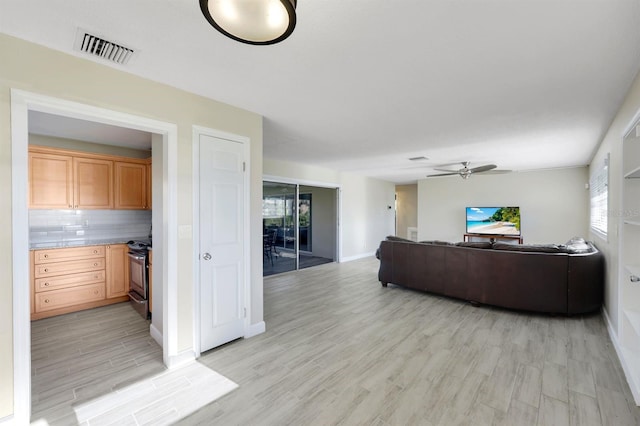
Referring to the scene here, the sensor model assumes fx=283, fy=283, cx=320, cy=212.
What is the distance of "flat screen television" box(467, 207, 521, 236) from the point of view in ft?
23.6

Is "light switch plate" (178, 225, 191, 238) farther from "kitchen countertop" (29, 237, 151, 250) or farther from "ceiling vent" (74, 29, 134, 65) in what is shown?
"kitchen countertop" (29, 237, 151, 250)

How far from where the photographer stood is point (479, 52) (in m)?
1.93

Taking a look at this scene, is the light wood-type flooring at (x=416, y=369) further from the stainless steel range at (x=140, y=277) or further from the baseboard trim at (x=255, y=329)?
the stainless steel range at (x=140, y=277)

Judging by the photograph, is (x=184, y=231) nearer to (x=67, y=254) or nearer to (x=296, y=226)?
(x=67, y=254)

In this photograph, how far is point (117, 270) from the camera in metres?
4.24

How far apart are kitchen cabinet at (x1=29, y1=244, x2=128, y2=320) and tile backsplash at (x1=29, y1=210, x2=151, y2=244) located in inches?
14.9

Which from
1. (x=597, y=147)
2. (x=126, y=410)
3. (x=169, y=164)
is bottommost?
(x=126, y=410)

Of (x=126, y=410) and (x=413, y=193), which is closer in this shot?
(x=126, y=410)

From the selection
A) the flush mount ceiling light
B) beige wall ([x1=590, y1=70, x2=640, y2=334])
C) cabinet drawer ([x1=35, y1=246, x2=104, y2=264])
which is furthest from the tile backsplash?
beige wall ([x1=590, y1=70, x2=640, y2=334])

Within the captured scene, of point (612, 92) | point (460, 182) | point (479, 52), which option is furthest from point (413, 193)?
point (479, 52)

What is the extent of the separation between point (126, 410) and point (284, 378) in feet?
3.69

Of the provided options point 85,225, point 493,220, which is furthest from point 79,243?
point 493,220

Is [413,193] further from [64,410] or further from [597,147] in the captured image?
[64,410]

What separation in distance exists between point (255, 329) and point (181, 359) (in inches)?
31.5
